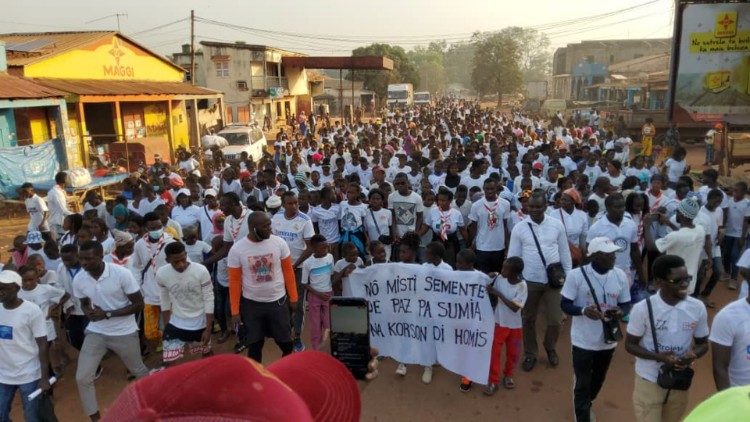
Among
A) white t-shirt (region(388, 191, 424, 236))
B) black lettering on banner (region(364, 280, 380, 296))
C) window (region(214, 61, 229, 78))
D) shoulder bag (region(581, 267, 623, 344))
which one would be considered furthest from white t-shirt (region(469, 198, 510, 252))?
window (region(214, 61, 229, 78))

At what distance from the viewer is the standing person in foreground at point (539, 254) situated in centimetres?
539

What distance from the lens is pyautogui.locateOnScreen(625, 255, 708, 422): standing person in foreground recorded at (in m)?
3.40

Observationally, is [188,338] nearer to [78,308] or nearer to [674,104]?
[78,308]

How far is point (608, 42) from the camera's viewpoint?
68750mm

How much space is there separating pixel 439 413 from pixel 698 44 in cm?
1570

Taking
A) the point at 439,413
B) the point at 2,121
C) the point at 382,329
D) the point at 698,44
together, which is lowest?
the point at 439,413

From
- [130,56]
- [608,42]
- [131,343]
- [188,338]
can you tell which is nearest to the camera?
[131,343]

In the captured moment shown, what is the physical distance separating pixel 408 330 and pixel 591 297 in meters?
1.99

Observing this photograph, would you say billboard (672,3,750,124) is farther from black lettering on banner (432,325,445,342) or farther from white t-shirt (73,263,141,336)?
white t-shirt (73,263,141,336)

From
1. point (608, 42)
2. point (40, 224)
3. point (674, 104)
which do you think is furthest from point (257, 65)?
point (608, 42)

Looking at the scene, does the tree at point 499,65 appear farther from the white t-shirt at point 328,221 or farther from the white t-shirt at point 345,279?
the white t-shirt at point 345,279

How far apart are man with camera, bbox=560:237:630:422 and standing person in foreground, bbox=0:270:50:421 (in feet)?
13.7

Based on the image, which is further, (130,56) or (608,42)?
(608,42)

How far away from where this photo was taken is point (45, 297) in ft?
16.2
